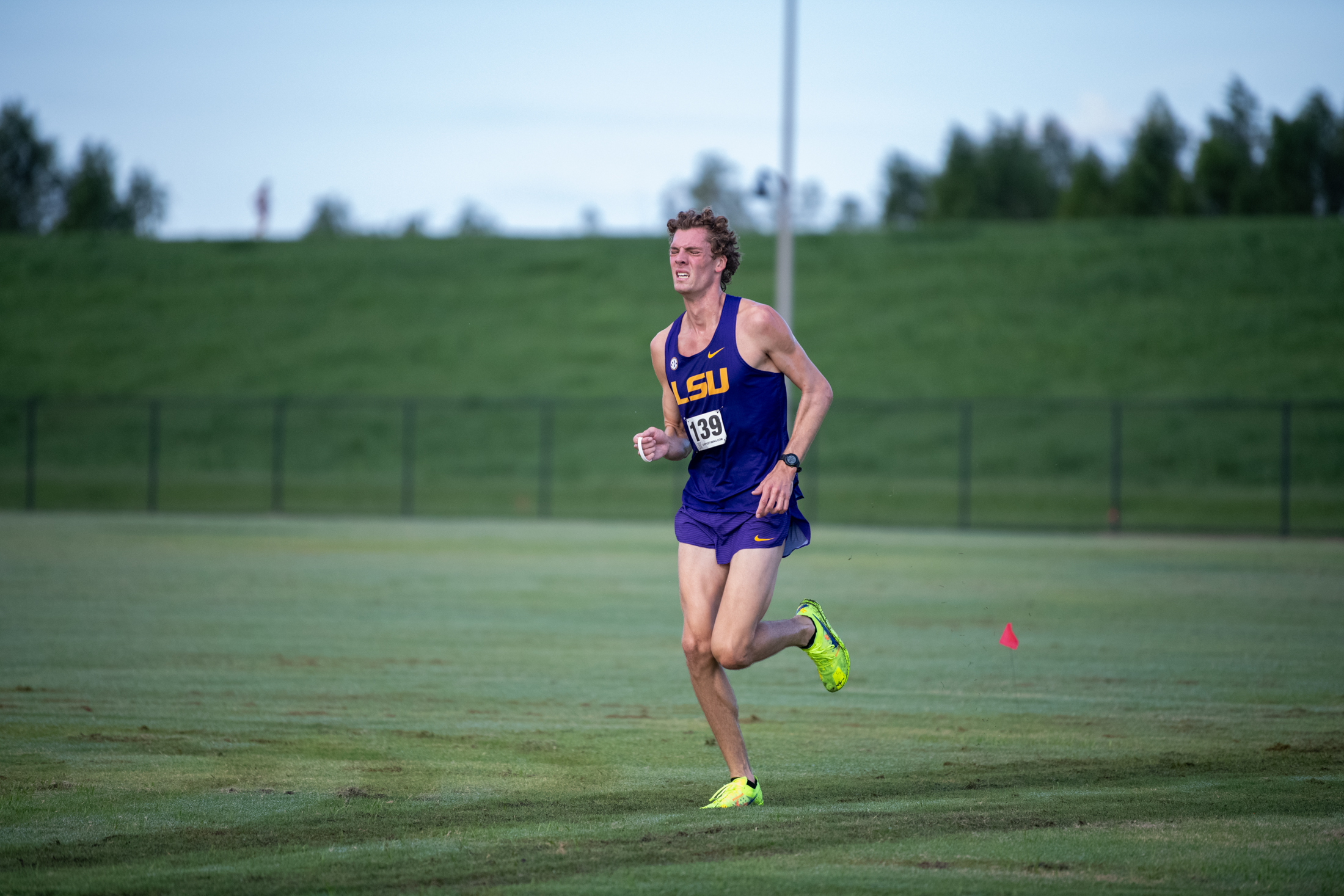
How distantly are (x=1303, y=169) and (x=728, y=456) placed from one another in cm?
7389

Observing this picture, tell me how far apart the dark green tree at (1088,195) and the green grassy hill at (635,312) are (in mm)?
14429

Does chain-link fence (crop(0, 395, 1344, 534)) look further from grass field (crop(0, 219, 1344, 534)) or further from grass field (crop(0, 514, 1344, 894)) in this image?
grass field (crop(0, 514, 1344, 894))

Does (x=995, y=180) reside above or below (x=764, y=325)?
above

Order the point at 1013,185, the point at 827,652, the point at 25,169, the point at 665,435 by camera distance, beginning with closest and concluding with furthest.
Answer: the point at 665,435 → the point at 827,652 → the point at 1013,185 → the point at 25,169

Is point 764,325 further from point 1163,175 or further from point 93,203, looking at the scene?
point 93,203

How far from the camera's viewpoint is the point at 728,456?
6.03 metres

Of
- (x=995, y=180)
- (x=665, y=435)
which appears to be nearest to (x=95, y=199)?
(x=995, y=180)

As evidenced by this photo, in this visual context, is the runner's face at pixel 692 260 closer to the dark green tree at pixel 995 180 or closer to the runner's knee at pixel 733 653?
the runner's knee at pixel 733 653

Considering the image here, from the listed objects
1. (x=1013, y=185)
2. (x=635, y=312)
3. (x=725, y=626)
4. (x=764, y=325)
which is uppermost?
(x=1013, y=185)

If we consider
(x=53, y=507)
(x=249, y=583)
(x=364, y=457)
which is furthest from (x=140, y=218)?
(x=249, y=583)

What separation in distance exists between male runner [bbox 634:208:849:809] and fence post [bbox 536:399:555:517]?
23491 mm

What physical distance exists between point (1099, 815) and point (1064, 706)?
3.01 meters

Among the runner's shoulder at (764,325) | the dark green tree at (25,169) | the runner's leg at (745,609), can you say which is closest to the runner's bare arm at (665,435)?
the runner's shoulder at (764,325)

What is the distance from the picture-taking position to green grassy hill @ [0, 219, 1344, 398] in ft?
150
